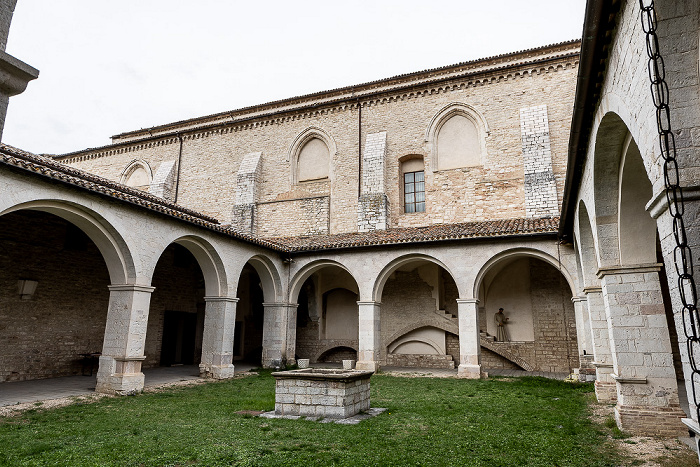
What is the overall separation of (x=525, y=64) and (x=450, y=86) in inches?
107

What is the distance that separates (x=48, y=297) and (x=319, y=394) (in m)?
8.85

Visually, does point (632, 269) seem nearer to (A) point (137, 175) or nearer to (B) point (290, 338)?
(B) point (290, 338)

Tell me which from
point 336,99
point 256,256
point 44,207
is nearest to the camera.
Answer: point 44,207

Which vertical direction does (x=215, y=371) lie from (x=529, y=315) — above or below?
below

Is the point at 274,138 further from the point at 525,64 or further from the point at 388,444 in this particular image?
the point at 388,444

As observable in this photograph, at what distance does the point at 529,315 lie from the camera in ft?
49.2

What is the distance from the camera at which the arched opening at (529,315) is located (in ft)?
47.1

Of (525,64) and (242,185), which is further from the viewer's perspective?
(242,185)

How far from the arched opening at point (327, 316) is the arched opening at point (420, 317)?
1.46 meters

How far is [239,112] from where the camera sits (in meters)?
21.9

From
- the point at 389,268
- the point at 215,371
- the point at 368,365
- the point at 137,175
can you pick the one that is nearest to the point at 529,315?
the point at 389,268

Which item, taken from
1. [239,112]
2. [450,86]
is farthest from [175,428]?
[239,112]

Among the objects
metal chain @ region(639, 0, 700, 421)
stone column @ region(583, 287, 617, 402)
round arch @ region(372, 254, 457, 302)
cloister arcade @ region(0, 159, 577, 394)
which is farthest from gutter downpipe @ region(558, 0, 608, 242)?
round arch @ region(372, 254, 457, 302)

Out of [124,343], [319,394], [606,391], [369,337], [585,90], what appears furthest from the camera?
[369,337]
